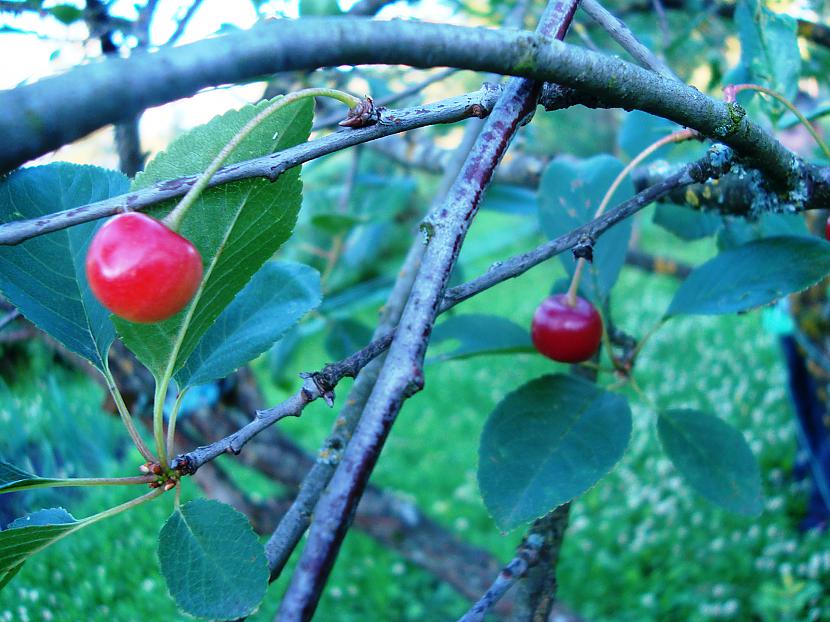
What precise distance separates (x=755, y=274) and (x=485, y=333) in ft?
1.13

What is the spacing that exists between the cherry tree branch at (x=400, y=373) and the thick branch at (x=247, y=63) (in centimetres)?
6

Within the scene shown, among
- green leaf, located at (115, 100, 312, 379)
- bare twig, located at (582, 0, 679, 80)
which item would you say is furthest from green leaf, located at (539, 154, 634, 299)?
green leaf, located at (115, 100, 312, 379)

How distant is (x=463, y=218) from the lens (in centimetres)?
42

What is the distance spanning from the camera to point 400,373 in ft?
1.21

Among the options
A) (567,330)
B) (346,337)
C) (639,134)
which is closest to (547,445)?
(567,330)

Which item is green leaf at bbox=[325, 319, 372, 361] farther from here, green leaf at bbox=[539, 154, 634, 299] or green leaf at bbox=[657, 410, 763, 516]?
green leaf at bbox=[657, 410, 763, 516]

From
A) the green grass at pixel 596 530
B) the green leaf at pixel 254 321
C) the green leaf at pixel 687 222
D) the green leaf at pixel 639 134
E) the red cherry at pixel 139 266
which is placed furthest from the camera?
the green grass at pixel 596 530

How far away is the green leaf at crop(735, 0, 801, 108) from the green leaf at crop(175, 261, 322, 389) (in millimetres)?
693

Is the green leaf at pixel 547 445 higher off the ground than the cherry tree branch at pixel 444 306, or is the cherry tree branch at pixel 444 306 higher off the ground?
the cherry tree branch at pixel 444 306

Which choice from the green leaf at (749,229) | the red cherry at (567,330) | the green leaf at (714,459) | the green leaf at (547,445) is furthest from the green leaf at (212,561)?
the green leaf at (749,229)

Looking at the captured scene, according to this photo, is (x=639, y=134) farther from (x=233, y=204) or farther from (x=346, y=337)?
(x=233, y=204)

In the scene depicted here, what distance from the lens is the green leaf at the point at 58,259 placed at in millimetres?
578

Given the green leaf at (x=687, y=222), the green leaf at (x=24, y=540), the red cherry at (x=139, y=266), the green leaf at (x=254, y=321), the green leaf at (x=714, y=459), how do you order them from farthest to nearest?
the green leaf at (x=687, y=222)
the green leaf at (x=714, y=459)
the green leaf at (x=254, y=321)
the green leaf at (x=24, y=540)
the red cherry at (x=139, y=266)

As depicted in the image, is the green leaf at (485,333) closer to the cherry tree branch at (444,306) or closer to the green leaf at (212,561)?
the cherry tree branch at (444,306)
